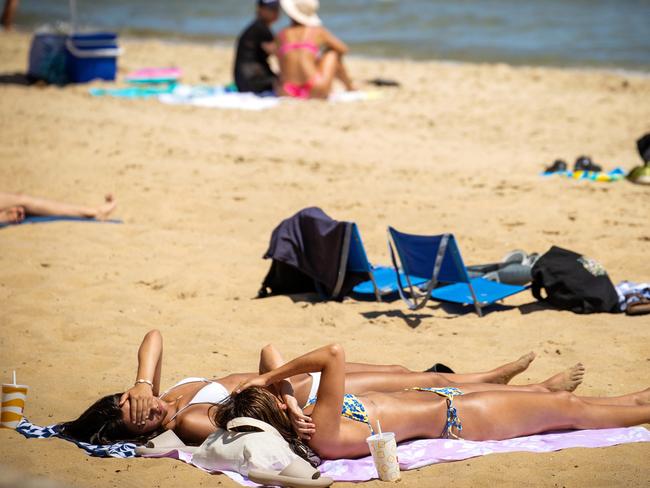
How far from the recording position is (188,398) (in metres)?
3.98

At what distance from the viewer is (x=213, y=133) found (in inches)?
401

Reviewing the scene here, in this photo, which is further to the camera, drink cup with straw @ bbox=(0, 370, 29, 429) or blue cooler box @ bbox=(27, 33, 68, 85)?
blue cooler box @ bbox=(27, 33, 68, 85)

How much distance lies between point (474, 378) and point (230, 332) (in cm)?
161

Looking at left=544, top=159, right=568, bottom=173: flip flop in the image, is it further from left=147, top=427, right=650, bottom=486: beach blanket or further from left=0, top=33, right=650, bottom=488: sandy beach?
left=147, top=427, right=650, bottom=486: beach blanket

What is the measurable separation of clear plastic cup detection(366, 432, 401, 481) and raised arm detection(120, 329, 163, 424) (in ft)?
3.13

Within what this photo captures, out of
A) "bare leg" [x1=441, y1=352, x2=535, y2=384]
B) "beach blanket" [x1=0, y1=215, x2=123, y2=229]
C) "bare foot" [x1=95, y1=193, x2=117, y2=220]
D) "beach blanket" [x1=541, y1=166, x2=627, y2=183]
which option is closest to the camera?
"bare leg" [x1=441, y1=352, x2=535, y2=384]

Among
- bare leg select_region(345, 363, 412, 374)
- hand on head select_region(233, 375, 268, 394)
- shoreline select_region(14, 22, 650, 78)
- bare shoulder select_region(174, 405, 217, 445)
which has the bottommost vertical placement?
bare shoulder select_region(174, 405, 217, 445)

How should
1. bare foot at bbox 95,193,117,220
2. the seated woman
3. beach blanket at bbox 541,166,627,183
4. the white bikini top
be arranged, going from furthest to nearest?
the seated woman
beach blanket at bbox 541,166,627,183
bare foot at bbox 95,193,117,220
the white bikini top

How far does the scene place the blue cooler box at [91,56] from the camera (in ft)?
41.5

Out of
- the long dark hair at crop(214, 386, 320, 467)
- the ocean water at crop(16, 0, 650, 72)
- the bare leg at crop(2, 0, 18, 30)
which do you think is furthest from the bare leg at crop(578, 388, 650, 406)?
the bare leg at crop(2, 0, 18, 30)

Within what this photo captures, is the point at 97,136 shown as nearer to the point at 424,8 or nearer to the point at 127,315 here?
the point at 127,315

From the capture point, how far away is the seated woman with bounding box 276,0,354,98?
11.9 metres

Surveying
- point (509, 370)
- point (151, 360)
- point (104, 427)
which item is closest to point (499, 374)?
point (509, 370)

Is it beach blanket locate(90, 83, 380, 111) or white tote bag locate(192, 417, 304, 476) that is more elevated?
beach blanket locate(90, 83, 380, 111)
